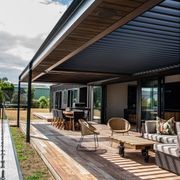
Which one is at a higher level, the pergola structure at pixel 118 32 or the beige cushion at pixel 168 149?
the pergola structure at pixel 118 32

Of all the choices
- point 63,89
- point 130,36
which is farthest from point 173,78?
point 63,89

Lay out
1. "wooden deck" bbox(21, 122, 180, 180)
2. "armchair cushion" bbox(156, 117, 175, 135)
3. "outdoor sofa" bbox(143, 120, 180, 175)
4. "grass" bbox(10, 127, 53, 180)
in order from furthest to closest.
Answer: "armchair cushion" bbox(156, 117, 175, 135) < "outdoor sofa" bbox(143, 120, 180, 175) < "wooden deck" bbox(21, 122, 180, 180) < "grass" bbox(10, 127, 53, 180)

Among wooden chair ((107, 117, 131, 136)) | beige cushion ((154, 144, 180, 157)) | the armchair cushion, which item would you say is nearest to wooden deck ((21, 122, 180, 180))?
beige cushion ((154, 144, 180, 157))

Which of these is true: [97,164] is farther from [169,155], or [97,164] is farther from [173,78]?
[173,78]

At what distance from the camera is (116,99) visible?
15.6 metres

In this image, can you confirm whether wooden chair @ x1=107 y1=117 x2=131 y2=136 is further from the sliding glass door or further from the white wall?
the white wall

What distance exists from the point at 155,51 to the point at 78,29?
10.5 ft

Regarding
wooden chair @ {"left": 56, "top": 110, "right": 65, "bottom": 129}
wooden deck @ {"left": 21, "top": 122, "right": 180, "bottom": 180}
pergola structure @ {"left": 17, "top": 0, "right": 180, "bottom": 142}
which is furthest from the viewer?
wooden chair @ {"left": 56, "top": 110, "right": 65, "bottom": 129}

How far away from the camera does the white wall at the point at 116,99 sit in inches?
606

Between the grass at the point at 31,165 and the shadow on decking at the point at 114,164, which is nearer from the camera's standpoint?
the grass at the point at 31,165

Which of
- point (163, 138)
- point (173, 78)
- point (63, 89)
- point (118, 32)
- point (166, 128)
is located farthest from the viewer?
point (63, 89)

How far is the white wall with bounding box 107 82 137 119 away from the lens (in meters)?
15.4

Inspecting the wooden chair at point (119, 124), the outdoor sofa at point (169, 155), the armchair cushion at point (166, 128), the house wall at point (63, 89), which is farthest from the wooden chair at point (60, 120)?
the outdoor sofa at point (169, 155)

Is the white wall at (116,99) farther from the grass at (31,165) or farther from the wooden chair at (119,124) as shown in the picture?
the grass at (31,165)
